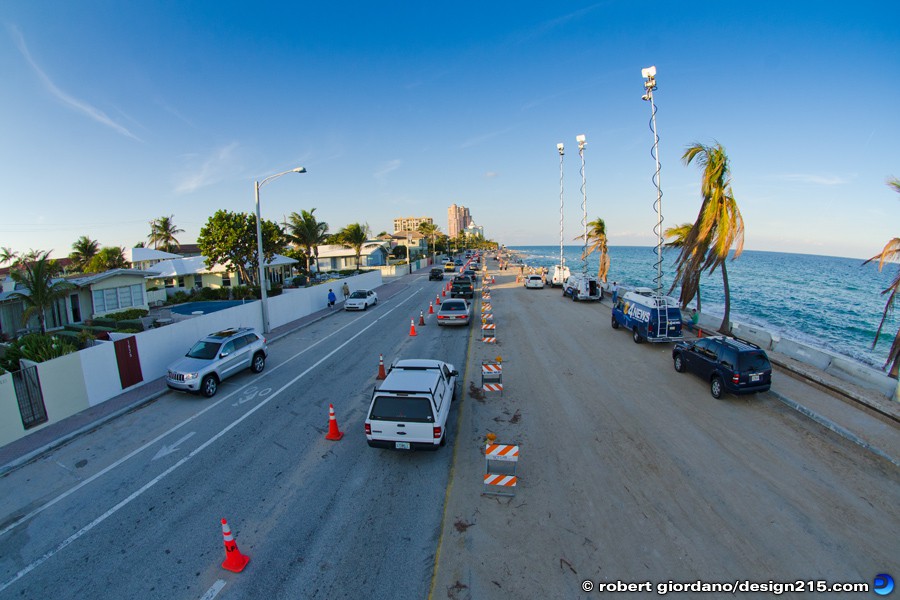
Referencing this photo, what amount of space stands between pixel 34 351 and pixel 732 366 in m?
21.5

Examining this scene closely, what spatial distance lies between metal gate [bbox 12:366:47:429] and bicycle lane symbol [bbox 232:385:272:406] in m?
4.79

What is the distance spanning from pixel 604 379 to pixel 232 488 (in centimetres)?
1119

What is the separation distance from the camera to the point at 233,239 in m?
33.2

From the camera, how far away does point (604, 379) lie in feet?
44.4

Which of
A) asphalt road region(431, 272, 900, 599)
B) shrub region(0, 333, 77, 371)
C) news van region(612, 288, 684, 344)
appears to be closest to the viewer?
asphalt road region(431, 272, 900, 599)

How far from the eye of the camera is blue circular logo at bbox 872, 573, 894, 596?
531 centimetres

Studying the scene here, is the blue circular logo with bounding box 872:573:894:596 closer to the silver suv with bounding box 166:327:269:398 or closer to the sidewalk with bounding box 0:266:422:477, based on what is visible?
the silver suv with bounding box 166:327:269:398

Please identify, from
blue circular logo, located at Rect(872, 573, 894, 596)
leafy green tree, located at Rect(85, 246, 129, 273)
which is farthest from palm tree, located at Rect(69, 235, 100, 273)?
blue circular logo, located at Rect(872, 573, 894, 596)

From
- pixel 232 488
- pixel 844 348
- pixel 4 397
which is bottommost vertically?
pixel 844 348

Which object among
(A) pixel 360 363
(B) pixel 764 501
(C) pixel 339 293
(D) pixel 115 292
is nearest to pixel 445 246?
(C) pixel 339 293

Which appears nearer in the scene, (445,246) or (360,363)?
(360,363)

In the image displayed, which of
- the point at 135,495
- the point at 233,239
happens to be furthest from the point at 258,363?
the point at 233,239

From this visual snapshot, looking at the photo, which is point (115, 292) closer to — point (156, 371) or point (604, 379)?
point (156, 371)

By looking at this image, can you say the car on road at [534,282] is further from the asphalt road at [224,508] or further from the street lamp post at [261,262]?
the asphalt road at [224,508]
